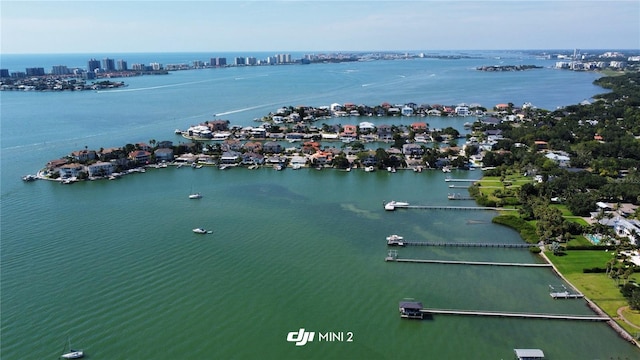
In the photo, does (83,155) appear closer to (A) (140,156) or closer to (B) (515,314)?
(A) (140,156)

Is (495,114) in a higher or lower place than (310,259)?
higher

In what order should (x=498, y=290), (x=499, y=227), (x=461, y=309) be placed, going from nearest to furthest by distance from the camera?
(x=461, y=309) → (x=498, y=290) → (x=499, y=227)

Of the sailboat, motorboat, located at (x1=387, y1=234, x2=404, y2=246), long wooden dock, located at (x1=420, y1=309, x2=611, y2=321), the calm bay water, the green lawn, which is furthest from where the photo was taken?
motorboat, located at (x1=387, y1=234, x2=404, y2=246)

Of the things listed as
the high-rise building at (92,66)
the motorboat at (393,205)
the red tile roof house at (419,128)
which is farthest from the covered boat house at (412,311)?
the high-rise building at (92,66)

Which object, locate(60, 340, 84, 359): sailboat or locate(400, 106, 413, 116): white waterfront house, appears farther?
locate(400, 106, 413, 116): white waterfront house

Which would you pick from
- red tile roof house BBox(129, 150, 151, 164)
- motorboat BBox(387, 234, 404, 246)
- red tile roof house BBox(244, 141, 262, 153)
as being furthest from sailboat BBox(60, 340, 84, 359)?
red tile roof house BBox(244, 141, 262, 153)

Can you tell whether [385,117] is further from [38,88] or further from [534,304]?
[38,88]

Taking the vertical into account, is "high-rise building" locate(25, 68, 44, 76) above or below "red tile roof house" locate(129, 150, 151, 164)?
above

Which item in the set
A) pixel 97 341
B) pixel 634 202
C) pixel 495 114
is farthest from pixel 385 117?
pixel 97 341

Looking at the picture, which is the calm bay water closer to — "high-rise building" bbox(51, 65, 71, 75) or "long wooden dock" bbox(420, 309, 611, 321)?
"long wooden dock" bbox(420, 309, 611, 321)
